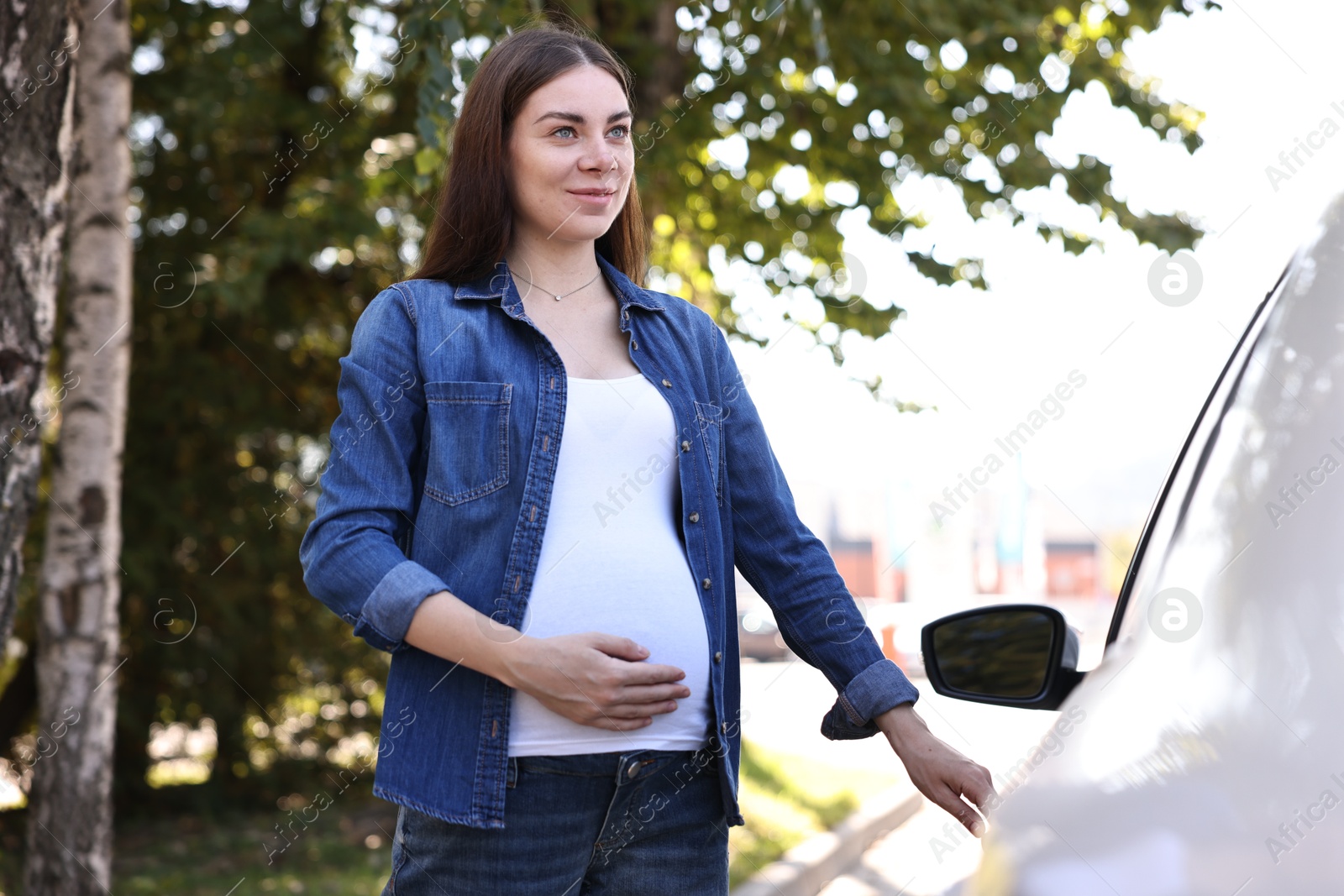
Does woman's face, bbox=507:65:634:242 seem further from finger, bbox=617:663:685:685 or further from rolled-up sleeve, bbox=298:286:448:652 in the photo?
finger, bbox=617:663:685:685

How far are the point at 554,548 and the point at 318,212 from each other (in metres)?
4.06

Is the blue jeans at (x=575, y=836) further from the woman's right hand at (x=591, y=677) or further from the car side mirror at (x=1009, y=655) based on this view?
the car side mirror at (x=1009, y=655)

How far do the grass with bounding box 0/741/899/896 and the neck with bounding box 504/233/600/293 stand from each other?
12.9 ft

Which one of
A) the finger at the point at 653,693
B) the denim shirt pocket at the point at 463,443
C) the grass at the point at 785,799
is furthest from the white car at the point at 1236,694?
the grass at the point at 785,799

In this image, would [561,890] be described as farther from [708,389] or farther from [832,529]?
[832,529]

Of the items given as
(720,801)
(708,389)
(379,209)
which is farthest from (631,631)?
(379,209)

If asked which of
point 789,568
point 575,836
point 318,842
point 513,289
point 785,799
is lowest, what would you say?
point 318,842

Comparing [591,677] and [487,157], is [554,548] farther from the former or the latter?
[487,157]

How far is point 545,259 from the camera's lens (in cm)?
182

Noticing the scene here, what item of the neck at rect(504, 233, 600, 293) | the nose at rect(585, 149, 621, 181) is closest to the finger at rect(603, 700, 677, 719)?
the neck at rect(504, 233, 600, 293)

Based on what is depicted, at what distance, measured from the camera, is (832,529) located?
35.2 m

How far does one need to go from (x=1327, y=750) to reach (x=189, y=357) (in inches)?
250

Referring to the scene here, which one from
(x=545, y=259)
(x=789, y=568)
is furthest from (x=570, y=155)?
(x=789, y=568)

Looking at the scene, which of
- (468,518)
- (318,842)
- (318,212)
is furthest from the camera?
(318,842)
